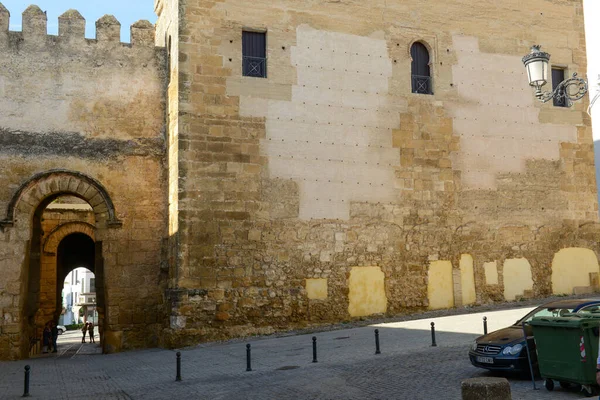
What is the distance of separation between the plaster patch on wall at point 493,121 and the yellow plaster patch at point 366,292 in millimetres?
3774

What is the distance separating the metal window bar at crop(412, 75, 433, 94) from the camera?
18.0m

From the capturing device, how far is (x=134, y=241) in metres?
16.0

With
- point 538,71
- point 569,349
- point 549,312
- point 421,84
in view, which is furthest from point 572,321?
point 421,84

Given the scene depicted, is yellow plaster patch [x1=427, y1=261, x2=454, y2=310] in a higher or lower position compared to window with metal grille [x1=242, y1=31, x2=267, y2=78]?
lower

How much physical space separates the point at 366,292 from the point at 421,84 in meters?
6.04

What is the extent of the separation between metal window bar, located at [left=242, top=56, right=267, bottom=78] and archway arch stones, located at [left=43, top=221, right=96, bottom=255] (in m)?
8.69

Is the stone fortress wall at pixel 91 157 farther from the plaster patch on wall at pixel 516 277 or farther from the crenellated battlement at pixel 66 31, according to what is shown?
the plaster patch on wall at pixel 516 277

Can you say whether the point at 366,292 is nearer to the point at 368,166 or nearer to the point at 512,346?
the point at 368,166

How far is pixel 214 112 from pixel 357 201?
4.31 m

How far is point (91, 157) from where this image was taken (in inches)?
629

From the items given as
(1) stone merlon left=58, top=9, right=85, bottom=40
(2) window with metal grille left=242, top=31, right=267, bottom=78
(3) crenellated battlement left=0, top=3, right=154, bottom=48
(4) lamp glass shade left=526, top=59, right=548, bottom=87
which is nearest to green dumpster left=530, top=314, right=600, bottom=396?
(4) lamp glass shade left=526, top=59, right=548, bottom=87

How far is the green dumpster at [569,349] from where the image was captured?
7391 mm

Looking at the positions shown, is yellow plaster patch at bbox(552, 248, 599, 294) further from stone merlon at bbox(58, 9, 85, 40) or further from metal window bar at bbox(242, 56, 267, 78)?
stone merlon at bbox(58, 9, 85, 40)

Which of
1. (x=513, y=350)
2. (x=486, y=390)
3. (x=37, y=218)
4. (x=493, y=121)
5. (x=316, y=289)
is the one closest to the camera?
(x=486, y=390)
